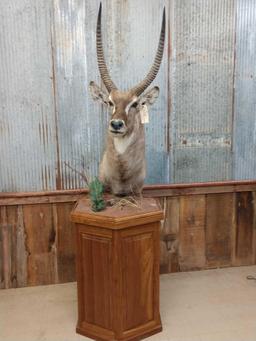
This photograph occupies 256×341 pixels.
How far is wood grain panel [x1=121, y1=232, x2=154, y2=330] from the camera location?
224 centimetres

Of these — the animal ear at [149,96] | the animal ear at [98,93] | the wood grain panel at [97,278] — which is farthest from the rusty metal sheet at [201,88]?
the wood grain panel at [97,278]

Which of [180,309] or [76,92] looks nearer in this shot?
[180,309]

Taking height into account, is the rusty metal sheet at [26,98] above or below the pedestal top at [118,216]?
above

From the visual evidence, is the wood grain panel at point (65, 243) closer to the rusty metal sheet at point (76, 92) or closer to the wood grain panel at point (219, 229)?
the rusty metal sheet at point (76, 92)

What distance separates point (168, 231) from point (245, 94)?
1378mm

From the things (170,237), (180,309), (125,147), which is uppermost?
(125,147)

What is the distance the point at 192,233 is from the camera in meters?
3.25

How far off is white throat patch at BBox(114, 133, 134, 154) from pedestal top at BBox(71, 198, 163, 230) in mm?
375

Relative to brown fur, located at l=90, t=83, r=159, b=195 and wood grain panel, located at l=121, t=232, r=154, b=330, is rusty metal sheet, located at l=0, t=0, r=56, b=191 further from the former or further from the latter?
wood grain panel, located at l=121, t=232, r=154, b=330

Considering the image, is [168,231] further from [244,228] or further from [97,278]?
[97,278]

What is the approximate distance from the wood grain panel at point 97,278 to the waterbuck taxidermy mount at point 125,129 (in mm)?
415

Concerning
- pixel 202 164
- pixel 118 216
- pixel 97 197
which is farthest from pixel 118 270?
pixel 202 164

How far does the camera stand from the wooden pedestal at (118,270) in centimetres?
221

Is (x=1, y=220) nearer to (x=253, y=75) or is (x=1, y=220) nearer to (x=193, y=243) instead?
(x=193, y=243)
